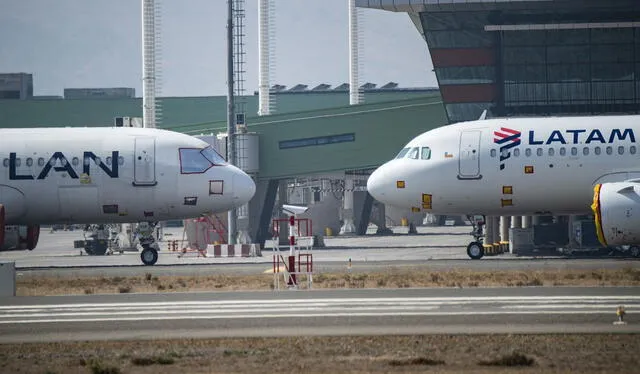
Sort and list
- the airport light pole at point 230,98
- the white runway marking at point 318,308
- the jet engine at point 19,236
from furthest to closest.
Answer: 1. the airport light pole at point 230,98
2. the jet engine at point 19,236
3. the white runway marking at point 318,308

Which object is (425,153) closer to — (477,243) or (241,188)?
(477,243)

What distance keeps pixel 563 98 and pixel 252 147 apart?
17902 mm

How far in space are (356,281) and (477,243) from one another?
523 inches

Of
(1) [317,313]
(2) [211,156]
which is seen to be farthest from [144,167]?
(1) [317,313]

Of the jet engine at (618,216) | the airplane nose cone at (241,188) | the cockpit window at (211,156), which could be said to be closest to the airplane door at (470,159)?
the jet engine at (618,216)

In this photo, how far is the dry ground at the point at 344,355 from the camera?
20969 millimetres

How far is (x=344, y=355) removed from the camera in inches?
884

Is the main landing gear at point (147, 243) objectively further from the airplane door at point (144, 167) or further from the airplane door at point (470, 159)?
the airplane door at point (470, 159)

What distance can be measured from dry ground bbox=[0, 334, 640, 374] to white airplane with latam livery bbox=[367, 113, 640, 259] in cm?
2450

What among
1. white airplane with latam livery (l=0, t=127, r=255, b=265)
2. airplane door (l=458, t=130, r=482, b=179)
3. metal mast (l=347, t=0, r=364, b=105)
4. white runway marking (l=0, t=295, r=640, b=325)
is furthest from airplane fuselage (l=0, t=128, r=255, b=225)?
metal mast (l=347, t=0, r=364, b=105)

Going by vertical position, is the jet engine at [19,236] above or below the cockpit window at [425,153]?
below

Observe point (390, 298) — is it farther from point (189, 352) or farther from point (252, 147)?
point (252, 147)

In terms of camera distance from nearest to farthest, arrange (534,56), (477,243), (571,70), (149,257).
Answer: (149,257) → (477,243) → (534,56) → (571,70)

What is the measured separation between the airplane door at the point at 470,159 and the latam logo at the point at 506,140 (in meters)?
0.80
